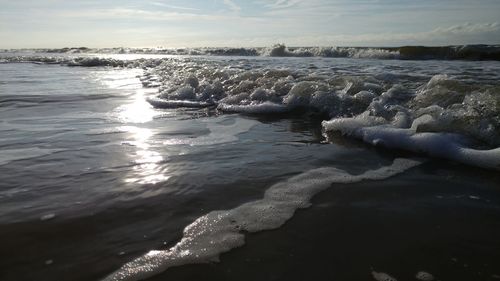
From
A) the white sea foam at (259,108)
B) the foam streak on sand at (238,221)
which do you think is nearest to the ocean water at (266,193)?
the foam streak on sand at (238,221)

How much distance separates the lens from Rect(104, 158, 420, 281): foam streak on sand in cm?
238

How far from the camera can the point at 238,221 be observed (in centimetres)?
290

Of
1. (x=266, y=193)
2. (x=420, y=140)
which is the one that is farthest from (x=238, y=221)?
(x=420, y=140)

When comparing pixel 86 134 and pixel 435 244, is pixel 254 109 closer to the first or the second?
pixel 86 134

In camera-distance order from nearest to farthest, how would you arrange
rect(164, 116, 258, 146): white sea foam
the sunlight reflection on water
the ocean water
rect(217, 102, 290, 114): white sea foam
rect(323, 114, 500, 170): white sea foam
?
the ocean water, the sunlight reflection on water, rect(323, 114, 500, 170): white sea foam, rect(164, 116, 258, 146): white sea foam, rect(217, 102, 290, 114): white sea foam

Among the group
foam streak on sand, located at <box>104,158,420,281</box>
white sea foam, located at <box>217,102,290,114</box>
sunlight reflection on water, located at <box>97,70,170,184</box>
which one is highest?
white sea foam, located at <box>217,102,290,114</box>

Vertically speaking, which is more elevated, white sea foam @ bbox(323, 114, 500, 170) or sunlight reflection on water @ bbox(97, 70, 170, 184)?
white sea foam @ bbox(323, 114, 500, 170)

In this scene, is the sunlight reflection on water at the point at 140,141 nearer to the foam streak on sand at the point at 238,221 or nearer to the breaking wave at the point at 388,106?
the breaking wave at the point at 388,106

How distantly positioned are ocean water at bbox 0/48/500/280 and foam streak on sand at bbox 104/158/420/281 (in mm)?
13

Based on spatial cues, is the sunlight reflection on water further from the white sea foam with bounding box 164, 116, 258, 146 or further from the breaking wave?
the breaking wave

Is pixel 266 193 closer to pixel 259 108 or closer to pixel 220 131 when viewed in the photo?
pixel 220 131

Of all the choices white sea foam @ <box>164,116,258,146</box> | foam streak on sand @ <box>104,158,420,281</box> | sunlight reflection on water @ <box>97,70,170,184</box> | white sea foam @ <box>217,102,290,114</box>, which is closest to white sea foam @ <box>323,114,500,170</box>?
foam streak on sand @ <box>104,158,420,281</box>

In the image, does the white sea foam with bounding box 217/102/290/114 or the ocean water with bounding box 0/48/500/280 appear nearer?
the ocean water with bounding box 0/48/500/280

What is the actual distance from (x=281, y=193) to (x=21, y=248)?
1826mm
